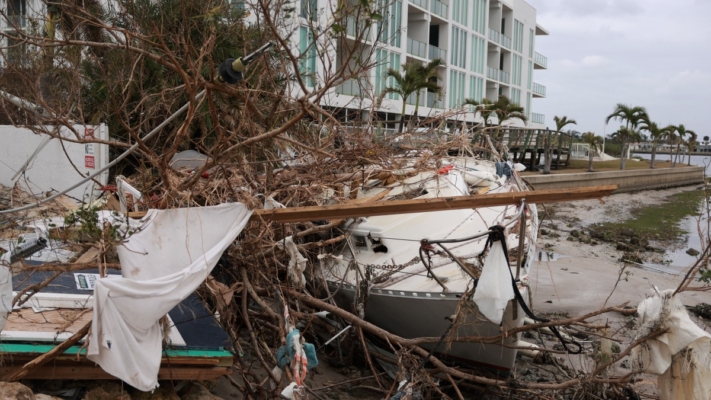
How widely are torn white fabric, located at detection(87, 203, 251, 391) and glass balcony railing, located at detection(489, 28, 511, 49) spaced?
40142 millimetres

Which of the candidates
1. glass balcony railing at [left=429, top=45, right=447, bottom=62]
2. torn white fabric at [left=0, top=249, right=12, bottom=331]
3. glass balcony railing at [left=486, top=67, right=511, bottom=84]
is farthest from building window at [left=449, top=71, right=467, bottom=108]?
torn white fabric at [left=0, top=249, right=12, bottom=331]

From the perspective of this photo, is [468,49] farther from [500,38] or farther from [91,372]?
[91,372]

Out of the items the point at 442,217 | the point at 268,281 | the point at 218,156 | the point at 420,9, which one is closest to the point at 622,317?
the point at 442,217

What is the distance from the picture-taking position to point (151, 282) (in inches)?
171

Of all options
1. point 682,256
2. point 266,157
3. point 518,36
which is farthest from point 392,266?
point 518,36

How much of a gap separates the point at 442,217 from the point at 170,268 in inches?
163

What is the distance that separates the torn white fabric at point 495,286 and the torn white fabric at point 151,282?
1.96m

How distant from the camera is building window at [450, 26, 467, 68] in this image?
37.0 metres

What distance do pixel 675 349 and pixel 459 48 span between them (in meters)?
34.6

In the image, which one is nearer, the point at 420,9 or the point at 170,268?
the point at 170,268

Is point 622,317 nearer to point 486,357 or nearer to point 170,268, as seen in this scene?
point 486,357

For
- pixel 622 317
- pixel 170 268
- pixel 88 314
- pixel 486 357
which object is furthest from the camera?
pixel 622 317

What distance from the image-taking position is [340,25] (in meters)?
5.63

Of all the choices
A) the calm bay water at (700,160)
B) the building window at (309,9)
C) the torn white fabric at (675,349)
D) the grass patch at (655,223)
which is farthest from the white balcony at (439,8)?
the torn white fabric at (675,349)
